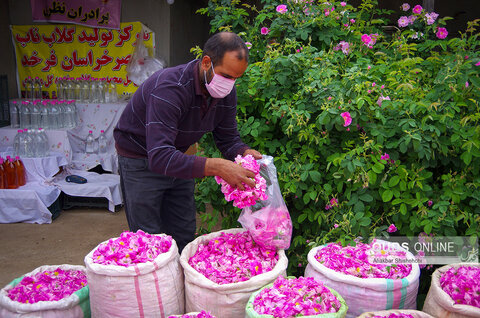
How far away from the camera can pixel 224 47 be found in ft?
7.20

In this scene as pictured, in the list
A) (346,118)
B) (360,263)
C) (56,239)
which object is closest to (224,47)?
(346,118)

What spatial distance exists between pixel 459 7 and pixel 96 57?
5825 millimetres

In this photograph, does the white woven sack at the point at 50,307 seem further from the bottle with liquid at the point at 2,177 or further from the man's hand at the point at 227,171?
the bottle with liquid at the point at 2,177

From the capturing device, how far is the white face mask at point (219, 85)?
2.26 metres

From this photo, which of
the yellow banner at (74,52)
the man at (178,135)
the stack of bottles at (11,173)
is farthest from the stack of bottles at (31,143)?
the man at (178,135)

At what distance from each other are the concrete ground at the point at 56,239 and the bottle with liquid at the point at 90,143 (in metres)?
0.89

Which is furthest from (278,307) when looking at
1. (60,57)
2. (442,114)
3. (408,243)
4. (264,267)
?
(60,57)

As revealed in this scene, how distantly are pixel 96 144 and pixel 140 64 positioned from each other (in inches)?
56.6

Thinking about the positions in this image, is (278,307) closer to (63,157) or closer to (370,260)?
(370,260)

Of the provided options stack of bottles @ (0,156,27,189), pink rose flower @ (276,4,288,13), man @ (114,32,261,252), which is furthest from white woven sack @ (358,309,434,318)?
stack of bottles @ (0,156,27,189)

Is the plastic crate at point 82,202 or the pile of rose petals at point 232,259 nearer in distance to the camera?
the pile of rose petals at point 232,259

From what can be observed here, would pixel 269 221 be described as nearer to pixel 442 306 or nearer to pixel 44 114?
pixel 442 306

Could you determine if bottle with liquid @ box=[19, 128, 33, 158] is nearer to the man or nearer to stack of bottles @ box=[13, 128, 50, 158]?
stack of bottles @ box=[13, 128, 50, 158]

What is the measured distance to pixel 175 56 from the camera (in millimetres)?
6812
